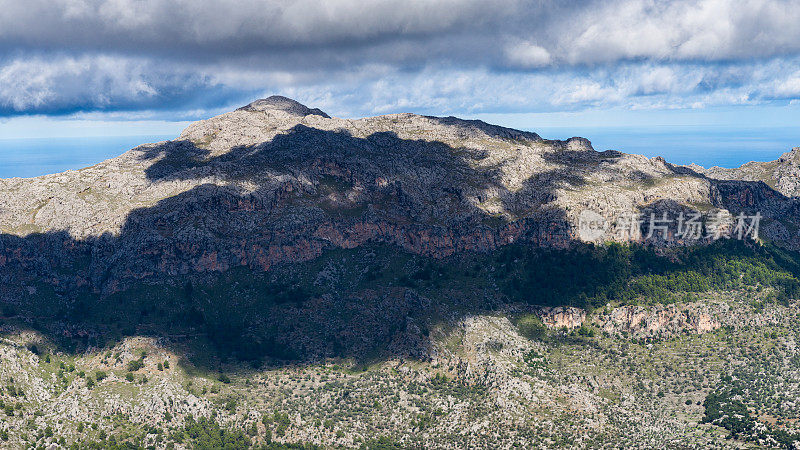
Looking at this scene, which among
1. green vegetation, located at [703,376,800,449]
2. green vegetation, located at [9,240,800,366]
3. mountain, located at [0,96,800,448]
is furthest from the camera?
green vegetation, located at [9,240,800,366]

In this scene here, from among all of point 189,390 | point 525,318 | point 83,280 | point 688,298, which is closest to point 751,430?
point 688,298

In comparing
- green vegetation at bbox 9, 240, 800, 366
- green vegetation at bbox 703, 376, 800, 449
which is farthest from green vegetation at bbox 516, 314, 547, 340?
green vegetation at bbox 703, 376, 800, 449

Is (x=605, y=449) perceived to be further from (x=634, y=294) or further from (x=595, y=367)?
(x=634, y=294)

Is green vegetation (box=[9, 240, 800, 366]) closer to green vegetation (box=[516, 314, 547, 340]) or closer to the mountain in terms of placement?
green vegetation (box=[516, 314, 547, 340])

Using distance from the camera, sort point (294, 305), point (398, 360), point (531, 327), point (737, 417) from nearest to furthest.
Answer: point (737, 417), point (398, 360), point (531, 327), point (294, 305)

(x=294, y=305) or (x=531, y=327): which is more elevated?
(x=294, y=305)

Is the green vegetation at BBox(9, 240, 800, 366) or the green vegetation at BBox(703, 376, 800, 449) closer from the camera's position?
the green vegetation at BBox(703, 376, 800, 449)

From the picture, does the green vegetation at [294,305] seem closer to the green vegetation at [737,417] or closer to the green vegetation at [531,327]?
the green vegetation at [531,327]

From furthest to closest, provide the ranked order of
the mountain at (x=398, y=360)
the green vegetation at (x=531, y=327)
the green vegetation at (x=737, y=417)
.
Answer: the green vegetation at (x=531, y=327), the mountain at (x=398, y=360), the green vegetation at (x=737, y=417)

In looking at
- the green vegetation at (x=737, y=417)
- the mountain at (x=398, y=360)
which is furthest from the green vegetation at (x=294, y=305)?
the green vegetation at (x=737, y=417)

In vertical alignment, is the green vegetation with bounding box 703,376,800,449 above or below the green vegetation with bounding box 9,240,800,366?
below

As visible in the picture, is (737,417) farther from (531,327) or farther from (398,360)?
(398,360)

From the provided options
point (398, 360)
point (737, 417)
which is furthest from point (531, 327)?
point (737, 417)
